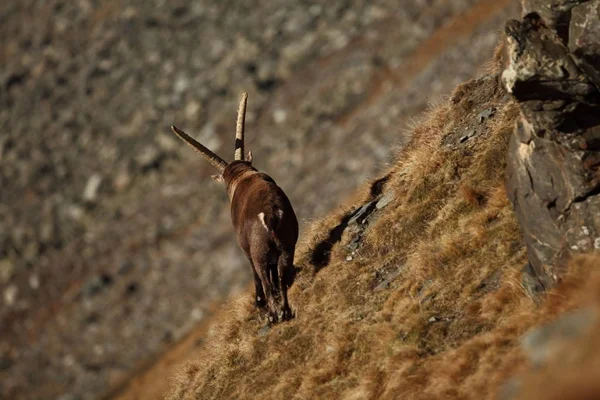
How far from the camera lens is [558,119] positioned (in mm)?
8883

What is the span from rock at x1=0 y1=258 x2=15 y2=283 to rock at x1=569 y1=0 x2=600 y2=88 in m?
60.7

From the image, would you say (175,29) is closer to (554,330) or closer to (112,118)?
(112,118)

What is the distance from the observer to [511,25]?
8961mm

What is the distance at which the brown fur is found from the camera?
1418 cm

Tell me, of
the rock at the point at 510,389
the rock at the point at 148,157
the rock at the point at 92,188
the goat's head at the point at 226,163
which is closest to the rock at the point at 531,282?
the rock at the point at 510,389

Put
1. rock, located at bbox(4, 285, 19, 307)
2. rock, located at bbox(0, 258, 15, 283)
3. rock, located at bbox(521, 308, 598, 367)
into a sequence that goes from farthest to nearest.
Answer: rock, located at bbox(0, 258, 15, 283) → rock, located at bbox(4, 285, 19, 307) → rock, located at bbox(521, 308, 598, 367)

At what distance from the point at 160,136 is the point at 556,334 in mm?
62658

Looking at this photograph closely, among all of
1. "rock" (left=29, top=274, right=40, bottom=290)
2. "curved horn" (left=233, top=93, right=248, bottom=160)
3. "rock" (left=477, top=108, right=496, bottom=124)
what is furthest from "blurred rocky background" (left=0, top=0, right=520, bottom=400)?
"rock" (left=477, top=108, right=496, bottom=124)

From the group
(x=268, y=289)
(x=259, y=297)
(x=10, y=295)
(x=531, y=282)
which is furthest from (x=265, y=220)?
(x=10, y=295)

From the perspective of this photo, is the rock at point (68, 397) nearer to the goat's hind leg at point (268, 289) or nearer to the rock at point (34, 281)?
the rock at point (34, 281)

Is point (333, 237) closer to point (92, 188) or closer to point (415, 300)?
point (415, 300)

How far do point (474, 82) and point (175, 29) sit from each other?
211 ft

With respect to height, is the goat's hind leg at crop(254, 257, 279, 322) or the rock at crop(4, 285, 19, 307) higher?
the rock at crop(4, 285, 19, 307)

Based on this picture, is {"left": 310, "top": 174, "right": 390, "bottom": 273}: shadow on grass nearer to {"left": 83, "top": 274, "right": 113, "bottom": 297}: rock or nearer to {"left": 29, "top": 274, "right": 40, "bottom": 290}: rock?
{"left": 83, "top": 274, "right": 113, "bottom": 297}: rock
